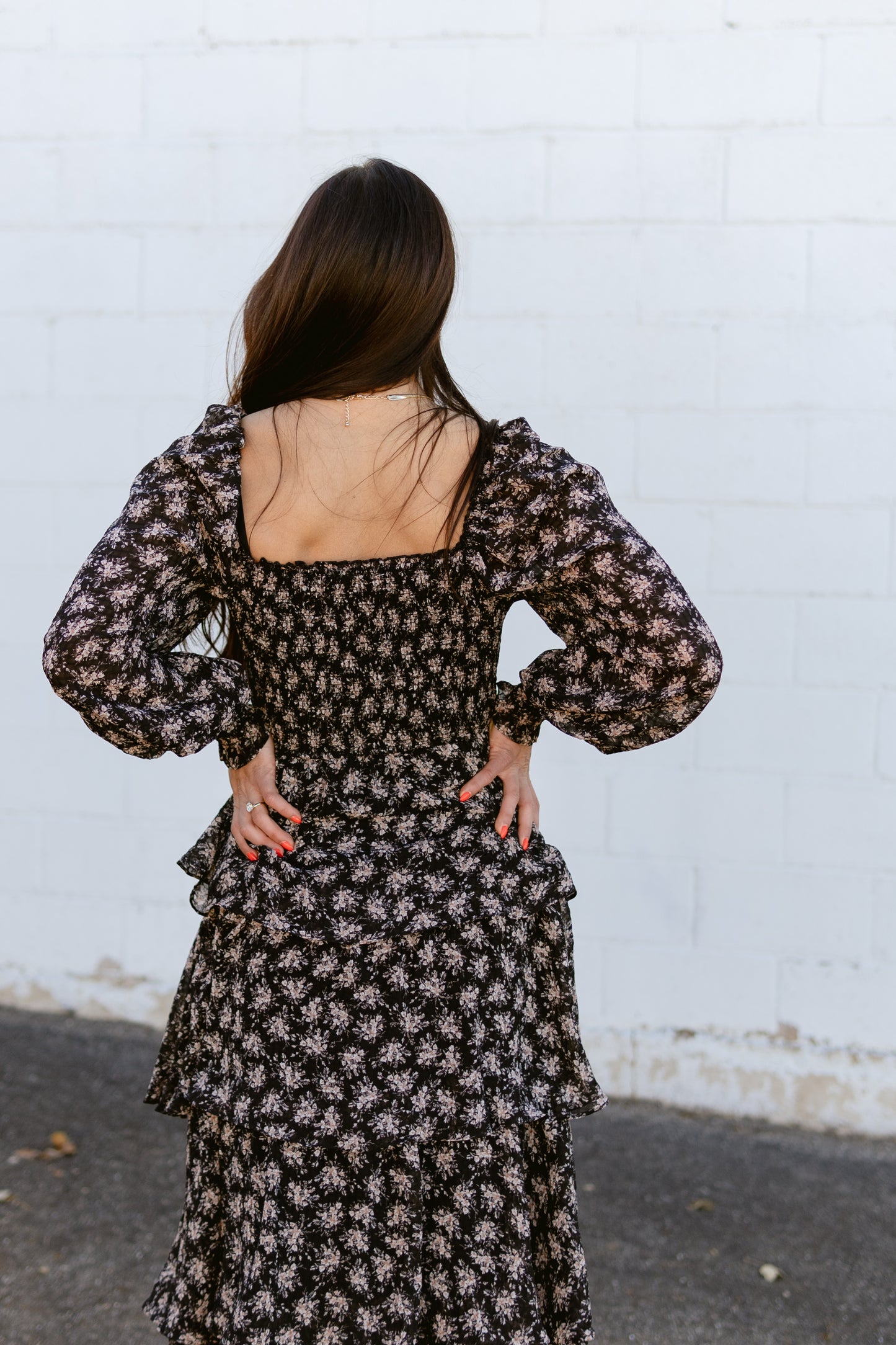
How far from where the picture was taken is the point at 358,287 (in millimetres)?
1366

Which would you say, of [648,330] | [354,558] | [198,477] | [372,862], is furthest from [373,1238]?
[648,330]

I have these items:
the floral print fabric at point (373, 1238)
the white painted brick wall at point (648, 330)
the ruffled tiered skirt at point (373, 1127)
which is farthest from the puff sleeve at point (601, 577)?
the white painted brick wall at point (648, 330)

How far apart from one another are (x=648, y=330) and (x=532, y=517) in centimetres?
147

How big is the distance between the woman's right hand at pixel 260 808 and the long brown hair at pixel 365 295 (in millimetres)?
344

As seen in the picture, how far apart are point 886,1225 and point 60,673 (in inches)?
81.9

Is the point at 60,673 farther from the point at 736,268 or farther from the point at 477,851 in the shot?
the point at 736,268

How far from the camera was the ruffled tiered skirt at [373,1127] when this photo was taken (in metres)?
1.33

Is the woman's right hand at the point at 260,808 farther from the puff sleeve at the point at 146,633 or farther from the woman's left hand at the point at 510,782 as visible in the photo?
the woman's left hand at the point at 510,782

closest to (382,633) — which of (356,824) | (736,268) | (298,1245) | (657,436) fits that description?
(356,824)

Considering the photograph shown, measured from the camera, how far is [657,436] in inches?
105

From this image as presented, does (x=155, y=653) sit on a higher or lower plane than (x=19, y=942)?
higher

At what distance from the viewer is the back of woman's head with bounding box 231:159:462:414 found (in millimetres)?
1369

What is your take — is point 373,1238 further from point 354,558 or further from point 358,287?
point 358,287

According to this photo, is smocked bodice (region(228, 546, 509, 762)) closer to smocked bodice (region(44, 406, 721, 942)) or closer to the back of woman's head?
smocked bodice (region(44, 406, 721, 942))
